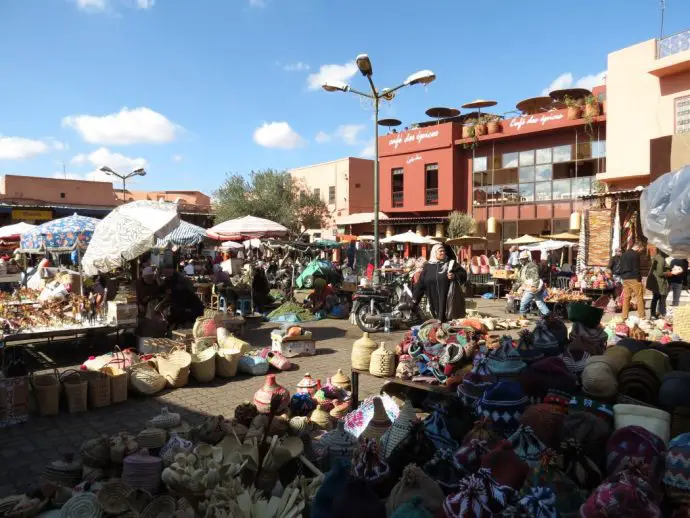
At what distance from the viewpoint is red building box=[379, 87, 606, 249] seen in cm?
2319

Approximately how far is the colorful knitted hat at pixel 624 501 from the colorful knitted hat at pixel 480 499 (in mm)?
294

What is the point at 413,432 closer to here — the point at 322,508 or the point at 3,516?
the point at 322,508

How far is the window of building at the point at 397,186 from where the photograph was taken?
96.7 feet

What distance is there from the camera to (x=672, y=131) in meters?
14.4

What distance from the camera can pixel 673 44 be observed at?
1442 cm

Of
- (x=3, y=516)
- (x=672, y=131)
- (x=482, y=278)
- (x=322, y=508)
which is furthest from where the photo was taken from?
(x=482, y=278)

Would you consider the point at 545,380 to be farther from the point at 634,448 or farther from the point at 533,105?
the point at 533,105

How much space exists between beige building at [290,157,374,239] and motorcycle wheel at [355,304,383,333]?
920 inches

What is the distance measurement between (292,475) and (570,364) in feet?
6.93

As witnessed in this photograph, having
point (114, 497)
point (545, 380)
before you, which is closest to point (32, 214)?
point (114, 497)

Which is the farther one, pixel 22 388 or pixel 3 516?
pixel 22 388

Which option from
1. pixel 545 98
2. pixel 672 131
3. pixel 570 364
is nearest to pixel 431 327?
pixel 570 364

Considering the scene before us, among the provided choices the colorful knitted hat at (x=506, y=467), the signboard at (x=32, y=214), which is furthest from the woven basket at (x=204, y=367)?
the signboard at (x=32, y=214)

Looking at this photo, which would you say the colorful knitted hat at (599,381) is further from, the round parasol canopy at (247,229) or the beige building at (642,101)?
the beige building at (642,101)
